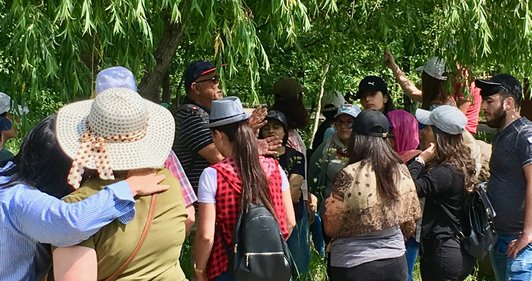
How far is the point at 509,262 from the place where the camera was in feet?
14.8

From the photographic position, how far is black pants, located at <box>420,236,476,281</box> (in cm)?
465

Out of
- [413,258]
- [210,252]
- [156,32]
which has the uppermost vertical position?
[156,32]

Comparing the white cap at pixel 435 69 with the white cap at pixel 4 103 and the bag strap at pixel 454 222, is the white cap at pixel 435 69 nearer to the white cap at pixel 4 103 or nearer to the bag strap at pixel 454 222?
the bag strap at pixel 454 222

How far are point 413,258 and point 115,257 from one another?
11.0 ft

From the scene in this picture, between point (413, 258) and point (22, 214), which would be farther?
point (413, 258)

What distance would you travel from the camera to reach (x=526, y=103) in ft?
43.2

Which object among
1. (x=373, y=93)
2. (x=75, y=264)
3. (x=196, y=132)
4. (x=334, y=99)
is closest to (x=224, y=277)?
(x=196, y=132)

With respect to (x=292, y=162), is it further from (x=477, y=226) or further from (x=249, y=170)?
(x=249, y=170)

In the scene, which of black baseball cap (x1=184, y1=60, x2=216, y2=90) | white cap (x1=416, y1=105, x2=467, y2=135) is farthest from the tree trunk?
white cap (x1=416, y1=105, x2=467, y2=135)

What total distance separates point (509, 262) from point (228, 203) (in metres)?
1.88

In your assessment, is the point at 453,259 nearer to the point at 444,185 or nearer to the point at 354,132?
the point at 444,185

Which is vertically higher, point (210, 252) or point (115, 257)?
point (115, 257)

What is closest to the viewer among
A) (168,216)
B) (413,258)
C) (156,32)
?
(168,216)

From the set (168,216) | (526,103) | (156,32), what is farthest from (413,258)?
(526,103)
